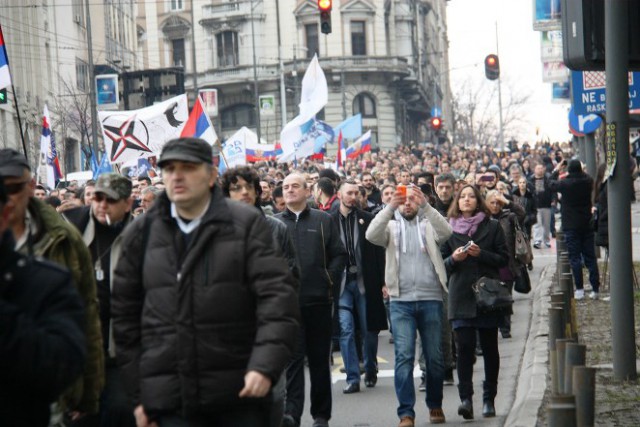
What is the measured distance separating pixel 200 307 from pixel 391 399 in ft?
20.9

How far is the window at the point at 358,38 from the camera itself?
89188 millimetres

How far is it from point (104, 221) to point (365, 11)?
82.8 m

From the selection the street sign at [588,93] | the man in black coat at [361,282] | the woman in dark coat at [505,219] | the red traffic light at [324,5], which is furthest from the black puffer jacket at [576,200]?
the man in black coat at [361,282]

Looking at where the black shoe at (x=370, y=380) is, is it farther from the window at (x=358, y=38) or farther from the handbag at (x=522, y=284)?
the window at (x=358, y=38)

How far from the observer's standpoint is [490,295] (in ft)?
33.7

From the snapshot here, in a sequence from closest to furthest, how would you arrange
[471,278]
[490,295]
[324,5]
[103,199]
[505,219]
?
[103,199]
[490,295]
[471,278]
[505,219]
[324,5]

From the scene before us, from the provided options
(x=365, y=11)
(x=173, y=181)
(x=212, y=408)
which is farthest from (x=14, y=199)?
(x=365, y=11)

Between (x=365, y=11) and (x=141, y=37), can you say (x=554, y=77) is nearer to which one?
(x=365, y=11)

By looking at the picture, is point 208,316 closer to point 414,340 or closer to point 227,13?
point 414,340

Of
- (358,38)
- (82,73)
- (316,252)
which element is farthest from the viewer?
(358,38)

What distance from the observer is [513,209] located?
16438 mm

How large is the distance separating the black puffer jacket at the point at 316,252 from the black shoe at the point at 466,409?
124 centimetres

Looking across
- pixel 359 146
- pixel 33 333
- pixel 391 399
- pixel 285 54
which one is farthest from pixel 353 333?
pixel 285 54

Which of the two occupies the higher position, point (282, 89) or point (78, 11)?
point (78, 11)
